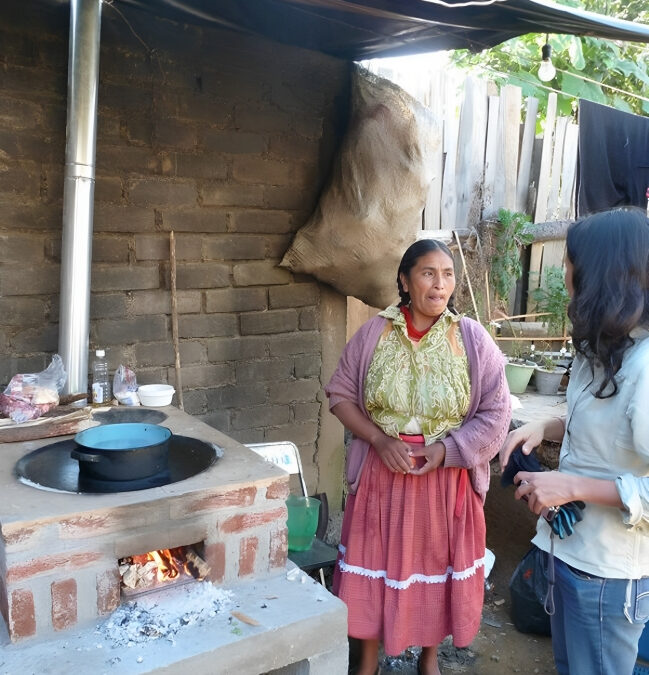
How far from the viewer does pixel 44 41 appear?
2.90 m

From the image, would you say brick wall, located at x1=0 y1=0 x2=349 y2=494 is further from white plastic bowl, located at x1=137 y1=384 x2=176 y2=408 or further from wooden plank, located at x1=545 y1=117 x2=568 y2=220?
wooden plank, located at x1=545 y1=117 x2=568 y2=220

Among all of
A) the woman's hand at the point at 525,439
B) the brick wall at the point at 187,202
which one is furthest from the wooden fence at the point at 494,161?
the woman's hand at the point at 525,439

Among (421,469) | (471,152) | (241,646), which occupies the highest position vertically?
(471,152)

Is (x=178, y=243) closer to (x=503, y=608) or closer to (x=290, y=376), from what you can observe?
(x=290, y=376)

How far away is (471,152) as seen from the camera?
557 cm

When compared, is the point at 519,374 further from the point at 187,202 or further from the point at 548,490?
the point at 548,490

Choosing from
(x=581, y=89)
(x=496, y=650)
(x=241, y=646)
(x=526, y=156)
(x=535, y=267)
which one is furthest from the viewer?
(x=581, y=89)

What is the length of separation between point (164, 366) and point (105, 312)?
1.44 ft

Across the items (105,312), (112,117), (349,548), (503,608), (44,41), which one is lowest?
(503,608)

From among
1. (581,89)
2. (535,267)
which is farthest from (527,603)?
(581,89)

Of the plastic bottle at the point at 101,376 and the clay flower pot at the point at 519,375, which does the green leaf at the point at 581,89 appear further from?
the plastic bottle at the point at 101,376

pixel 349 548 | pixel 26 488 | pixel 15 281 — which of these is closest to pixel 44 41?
pixel 15 281

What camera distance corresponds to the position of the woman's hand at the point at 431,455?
2.55 metres

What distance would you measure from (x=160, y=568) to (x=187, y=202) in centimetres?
202
